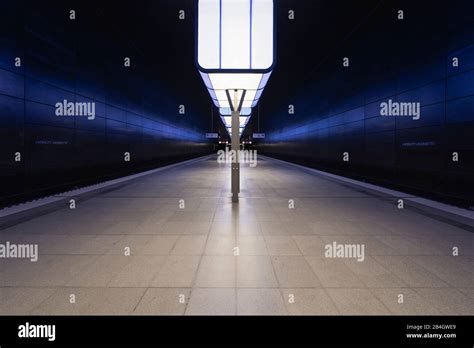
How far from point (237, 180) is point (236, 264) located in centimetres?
441

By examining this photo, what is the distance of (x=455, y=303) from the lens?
2.83 m

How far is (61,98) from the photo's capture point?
30.6 feet

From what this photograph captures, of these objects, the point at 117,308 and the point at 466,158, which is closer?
the point at 117,308

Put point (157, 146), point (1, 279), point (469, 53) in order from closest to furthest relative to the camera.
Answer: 1. point (1, 279)
2. point (469, 53)
3. point (157, 146)

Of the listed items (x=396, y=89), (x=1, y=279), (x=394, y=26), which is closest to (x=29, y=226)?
(x=1, y=279)

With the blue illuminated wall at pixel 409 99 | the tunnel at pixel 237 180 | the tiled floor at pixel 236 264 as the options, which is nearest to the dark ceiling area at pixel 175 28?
the tunnel at pixel 237 180

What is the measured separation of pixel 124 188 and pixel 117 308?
842 cm

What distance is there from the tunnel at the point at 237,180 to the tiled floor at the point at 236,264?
26 millimetres

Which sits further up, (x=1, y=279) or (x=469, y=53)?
(x=469, y=53)

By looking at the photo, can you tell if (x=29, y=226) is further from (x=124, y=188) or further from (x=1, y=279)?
(x=124, y=188)

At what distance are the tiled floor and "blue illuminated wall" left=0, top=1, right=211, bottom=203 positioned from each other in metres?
2.57

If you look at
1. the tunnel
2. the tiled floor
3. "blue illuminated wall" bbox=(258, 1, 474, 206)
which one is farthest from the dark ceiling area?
the tiled floor

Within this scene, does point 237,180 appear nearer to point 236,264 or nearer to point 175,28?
point 236,264
